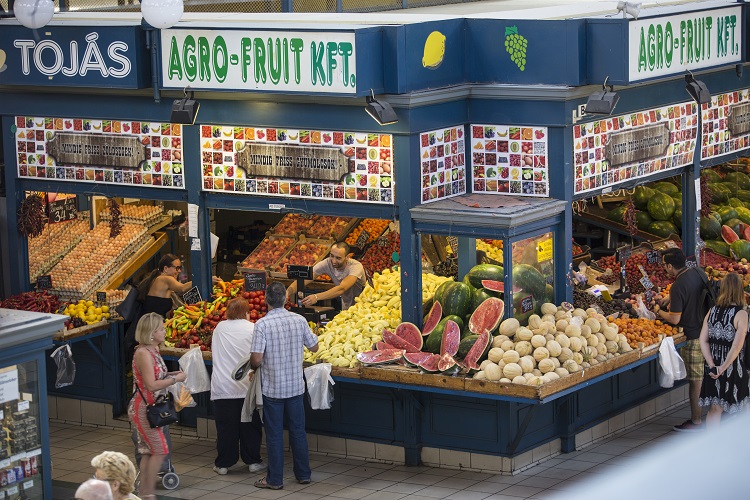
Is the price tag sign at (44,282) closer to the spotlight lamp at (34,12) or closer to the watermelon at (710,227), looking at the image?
the spotlight lamp at (34,12)

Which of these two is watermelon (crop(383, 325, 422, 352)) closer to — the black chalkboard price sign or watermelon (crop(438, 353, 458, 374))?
watermelon (crop(438, 353, 458, 374))

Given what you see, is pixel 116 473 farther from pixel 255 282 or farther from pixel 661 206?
pixel 661 206

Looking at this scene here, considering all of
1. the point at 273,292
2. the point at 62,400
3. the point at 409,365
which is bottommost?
the point at 62,400

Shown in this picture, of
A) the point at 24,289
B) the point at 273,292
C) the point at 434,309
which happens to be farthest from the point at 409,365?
the point at 24,289

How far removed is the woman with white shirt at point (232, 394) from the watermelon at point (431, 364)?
1362 mm

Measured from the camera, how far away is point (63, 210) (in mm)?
11914

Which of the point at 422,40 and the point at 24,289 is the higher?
the point at 422,40

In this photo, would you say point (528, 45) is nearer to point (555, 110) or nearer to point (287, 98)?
point (555, 110)

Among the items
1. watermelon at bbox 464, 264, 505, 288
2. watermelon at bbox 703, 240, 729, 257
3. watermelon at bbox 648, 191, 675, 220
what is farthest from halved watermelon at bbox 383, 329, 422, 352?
watermelon at bbox 703, 240, 729, 257

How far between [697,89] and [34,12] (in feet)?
19.6

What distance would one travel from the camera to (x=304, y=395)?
30.3ft

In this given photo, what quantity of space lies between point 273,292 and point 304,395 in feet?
4.27

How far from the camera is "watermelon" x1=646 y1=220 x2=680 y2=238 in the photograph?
12.0m

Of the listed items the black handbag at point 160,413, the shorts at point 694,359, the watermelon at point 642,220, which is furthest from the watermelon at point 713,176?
the black handbag at point 160,413
